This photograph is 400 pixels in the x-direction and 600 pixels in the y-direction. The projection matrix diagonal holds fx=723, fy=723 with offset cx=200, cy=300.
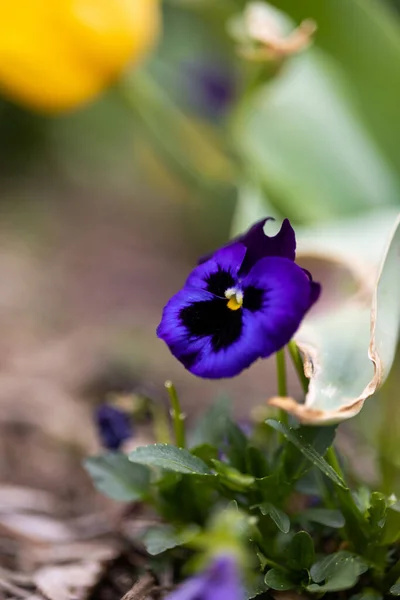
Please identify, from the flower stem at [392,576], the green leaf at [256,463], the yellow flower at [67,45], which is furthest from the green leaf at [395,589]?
the yellow flower at [67,45]

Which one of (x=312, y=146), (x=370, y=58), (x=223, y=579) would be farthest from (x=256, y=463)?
(x=370, y=58)

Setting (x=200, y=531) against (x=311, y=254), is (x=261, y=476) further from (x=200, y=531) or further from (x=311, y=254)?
(x=311, y=254)

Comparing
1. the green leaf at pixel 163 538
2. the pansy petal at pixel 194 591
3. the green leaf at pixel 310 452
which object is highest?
the green leaf at pixel 310 452

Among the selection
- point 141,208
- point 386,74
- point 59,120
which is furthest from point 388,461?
point 59,120

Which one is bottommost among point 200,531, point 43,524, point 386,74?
point 43,524

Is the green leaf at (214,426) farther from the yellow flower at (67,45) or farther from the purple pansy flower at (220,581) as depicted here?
the yellow flower at (67,45)
